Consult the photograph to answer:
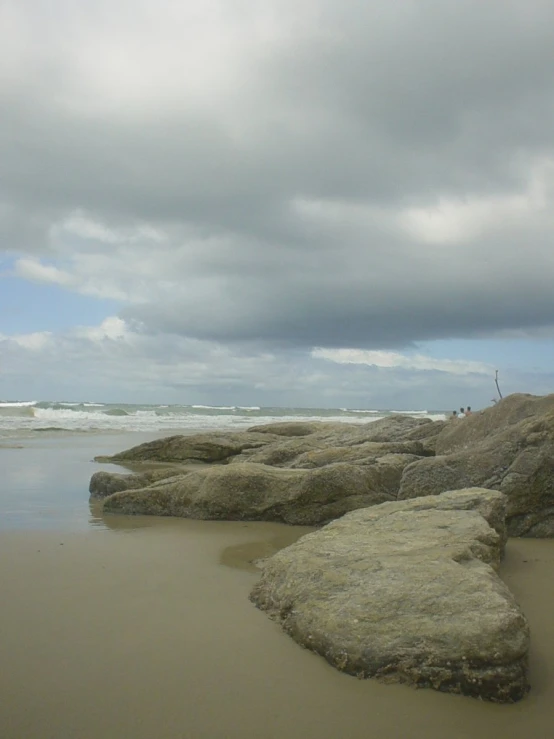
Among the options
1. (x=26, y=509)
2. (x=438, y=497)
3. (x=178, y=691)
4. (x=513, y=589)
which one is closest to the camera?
(x=178, y=691)

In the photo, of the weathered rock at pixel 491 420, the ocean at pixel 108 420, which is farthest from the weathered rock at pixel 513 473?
the ocean at pixel 108 420

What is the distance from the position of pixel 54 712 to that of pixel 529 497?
5.26 m

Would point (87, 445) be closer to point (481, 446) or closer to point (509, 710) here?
point (481, 446)

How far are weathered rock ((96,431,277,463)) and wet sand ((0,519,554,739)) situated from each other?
9.90 meters

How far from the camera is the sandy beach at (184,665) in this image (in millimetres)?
2727

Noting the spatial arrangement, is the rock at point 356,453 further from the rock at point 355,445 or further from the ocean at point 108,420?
the ocean at point 108,420

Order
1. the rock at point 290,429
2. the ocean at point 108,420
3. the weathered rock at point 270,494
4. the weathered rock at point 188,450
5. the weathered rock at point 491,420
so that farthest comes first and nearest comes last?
the ocean at point 108,420 → the rock at point 290,429 → the weathered rock at point 188,450 → the weathered rock at point 491,420 → the weathered rock at point 270,494

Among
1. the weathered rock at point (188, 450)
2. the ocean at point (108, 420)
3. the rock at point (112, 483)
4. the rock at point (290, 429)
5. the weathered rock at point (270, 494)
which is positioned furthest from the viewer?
the ocean at point (108, 420)

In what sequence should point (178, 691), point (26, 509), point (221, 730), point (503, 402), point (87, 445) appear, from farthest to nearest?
point (87, 445), point (503, 402), point (26, 509), point (178, 691), point (221, 730)

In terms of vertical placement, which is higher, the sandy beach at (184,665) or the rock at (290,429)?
the rock at (290,429)

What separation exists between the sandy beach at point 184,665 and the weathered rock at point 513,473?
0.69m

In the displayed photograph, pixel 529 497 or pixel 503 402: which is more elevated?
pixel 503 402

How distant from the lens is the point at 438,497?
584 cm

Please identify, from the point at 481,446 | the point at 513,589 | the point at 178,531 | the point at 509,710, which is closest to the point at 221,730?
the point at 509,710
